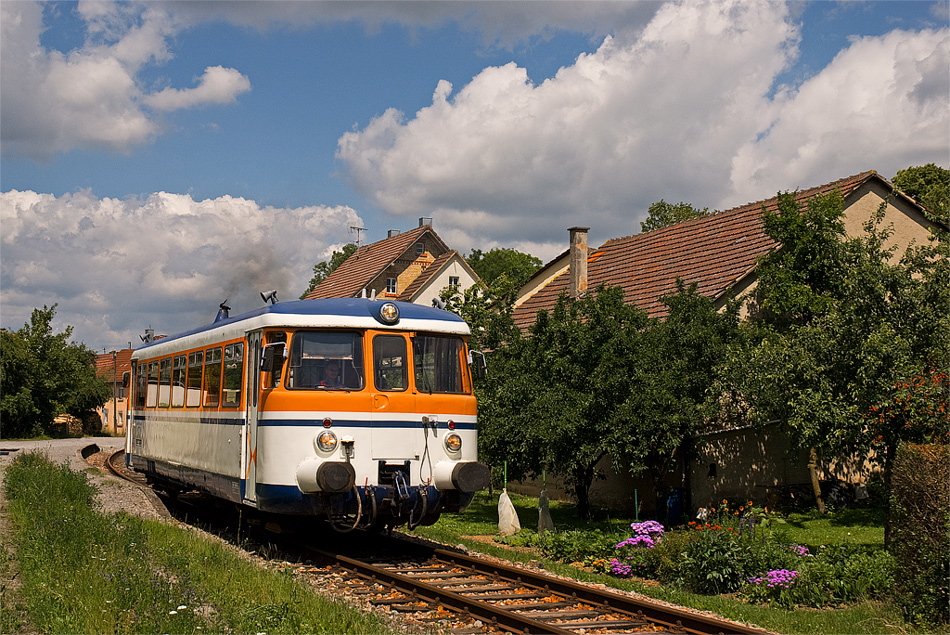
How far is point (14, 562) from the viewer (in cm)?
1041

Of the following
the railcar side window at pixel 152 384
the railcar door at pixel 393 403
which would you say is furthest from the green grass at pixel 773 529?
the railcar side window at pixel 152 384

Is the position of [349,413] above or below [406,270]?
below

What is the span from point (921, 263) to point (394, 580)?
7775mm

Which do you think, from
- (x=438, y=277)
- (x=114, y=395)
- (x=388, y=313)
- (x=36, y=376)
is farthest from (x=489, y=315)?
(x=114, y=395)

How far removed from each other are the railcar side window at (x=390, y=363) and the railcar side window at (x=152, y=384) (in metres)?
7.19

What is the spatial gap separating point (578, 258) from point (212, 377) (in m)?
15.6

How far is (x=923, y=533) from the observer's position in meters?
8.37

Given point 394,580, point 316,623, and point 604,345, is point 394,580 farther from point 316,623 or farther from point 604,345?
point 604,345

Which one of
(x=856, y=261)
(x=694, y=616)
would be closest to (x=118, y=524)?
(x=694, y=616)

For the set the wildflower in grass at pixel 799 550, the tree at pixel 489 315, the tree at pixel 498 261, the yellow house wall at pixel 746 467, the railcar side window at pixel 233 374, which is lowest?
the wildflower in grass at pixel 799 550

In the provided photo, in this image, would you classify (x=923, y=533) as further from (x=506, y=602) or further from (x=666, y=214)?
(x=666, y=214)

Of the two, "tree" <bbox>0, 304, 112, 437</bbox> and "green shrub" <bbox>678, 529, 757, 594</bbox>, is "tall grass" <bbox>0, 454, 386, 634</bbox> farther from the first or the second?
"tree" <bbox>0, 304, 112, 437</bbox>

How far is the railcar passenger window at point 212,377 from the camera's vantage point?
13398 millimetres

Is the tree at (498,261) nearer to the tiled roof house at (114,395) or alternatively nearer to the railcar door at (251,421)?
the tiled roof house at (114,395)
